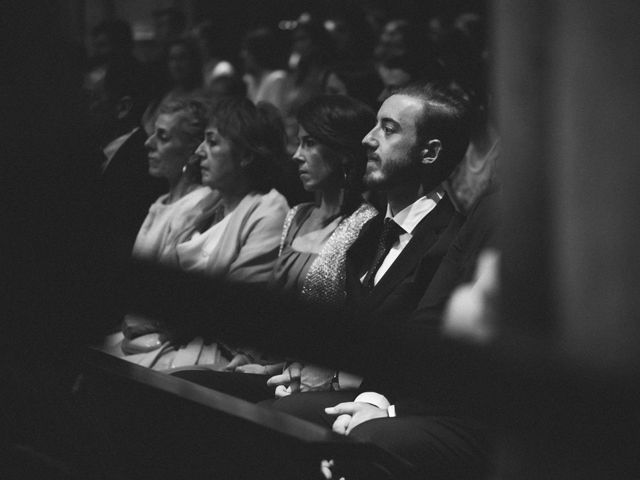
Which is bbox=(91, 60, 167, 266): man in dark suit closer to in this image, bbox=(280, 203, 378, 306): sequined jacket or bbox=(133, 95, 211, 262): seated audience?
bbox=(133, 95, 211, 262): seated audience

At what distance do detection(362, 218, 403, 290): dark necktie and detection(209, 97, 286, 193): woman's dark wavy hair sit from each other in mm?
1000

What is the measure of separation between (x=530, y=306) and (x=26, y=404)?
193 centimetres

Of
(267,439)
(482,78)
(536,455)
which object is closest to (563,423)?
(536,455)

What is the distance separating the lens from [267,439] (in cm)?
191

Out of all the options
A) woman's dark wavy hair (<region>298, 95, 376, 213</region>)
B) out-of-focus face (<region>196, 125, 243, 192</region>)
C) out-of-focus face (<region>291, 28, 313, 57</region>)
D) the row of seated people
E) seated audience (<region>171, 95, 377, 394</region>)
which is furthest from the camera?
out-of-focus face (<region>291, 28, 313, 57</region>)

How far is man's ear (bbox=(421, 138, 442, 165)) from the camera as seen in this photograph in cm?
326

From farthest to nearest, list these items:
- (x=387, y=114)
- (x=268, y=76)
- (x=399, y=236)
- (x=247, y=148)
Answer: (x=268, y=76) → (x=247, y=148) → (x=387, y=114) → (x=399, y=236)

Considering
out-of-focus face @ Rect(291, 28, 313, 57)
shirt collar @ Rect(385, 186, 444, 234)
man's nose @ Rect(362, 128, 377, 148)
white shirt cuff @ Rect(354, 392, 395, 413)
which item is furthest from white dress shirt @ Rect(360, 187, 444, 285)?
out-of-focus face @ Rect(291, 28, 313, 57)

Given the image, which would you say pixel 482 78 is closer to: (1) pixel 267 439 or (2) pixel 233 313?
(1) pixel 267 439

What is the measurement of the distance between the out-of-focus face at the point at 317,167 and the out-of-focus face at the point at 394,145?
27 cm

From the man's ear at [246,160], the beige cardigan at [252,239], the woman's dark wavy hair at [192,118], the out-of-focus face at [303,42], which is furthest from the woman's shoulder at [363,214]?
the out-of-focus face at [303,42]

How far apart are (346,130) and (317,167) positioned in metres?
0.16

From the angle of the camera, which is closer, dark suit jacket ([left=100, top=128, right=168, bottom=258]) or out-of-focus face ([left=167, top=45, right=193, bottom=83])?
dark suit jacket ([left=100, top=128, right=168, bottom=258])

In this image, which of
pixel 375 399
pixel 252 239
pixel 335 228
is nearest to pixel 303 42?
pixel 252 239
